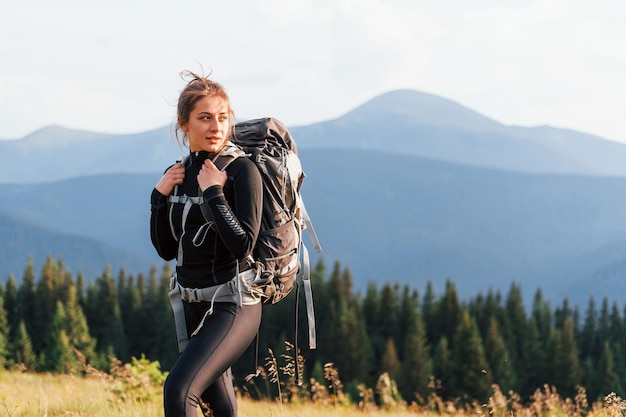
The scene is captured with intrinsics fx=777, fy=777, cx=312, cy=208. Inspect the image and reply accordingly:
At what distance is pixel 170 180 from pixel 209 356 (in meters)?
1.00

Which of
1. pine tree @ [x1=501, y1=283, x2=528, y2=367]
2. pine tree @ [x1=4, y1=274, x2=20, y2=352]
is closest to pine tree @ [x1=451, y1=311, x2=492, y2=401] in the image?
pine tree @ [x1=501, y1=283, x2=528, y2=367]

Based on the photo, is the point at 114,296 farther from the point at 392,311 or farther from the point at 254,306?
the point at 254,306

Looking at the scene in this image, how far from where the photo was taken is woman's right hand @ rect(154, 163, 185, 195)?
13.9ft

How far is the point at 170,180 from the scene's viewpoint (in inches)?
167

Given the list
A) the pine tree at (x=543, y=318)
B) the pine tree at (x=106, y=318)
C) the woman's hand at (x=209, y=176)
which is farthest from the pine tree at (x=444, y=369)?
the woman's hand at (x=209, y=176)

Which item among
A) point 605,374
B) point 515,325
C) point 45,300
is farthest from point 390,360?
point 45,300

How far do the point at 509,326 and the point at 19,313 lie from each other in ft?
187

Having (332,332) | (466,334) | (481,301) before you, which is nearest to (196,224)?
(466,334)

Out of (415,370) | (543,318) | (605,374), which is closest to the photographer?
(415,370)

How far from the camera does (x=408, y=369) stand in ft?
240

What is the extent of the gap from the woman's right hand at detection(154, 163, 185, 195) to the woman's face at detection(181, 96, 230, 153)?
20 cm

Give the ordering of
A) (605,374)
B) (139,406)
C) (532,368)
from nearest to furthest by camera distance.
→ (139,406) < (605,374) < (532,368)

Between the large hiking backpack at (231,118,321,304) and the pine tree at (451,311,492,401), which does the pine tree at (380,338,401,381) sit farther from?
the large hiking backpack at (231,118,321,304)

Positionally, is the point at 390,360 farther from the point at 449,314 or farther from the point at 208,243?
the point at 208,243
